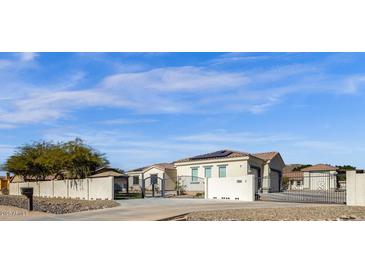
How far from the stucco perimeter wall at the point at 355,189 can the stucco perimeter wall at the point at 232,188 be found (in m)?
5.11

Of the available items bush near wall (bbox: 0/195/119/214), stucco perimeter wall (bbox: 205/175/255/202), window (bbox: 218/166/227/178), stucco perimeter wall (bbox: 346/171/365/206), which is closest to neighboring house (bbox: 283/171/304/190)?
window (bbox: 218/166/227/178)

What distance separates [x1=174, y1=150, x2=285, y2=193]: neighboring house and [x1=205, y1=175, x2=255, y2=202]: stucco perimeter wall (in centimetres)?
342

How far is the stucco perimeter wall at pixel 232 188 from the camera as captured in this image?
2134 cm

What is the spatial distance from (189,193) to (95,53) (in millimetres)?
15096

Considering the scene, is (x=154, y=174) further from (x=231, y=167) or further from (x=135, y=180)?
(x=231, y=167)
